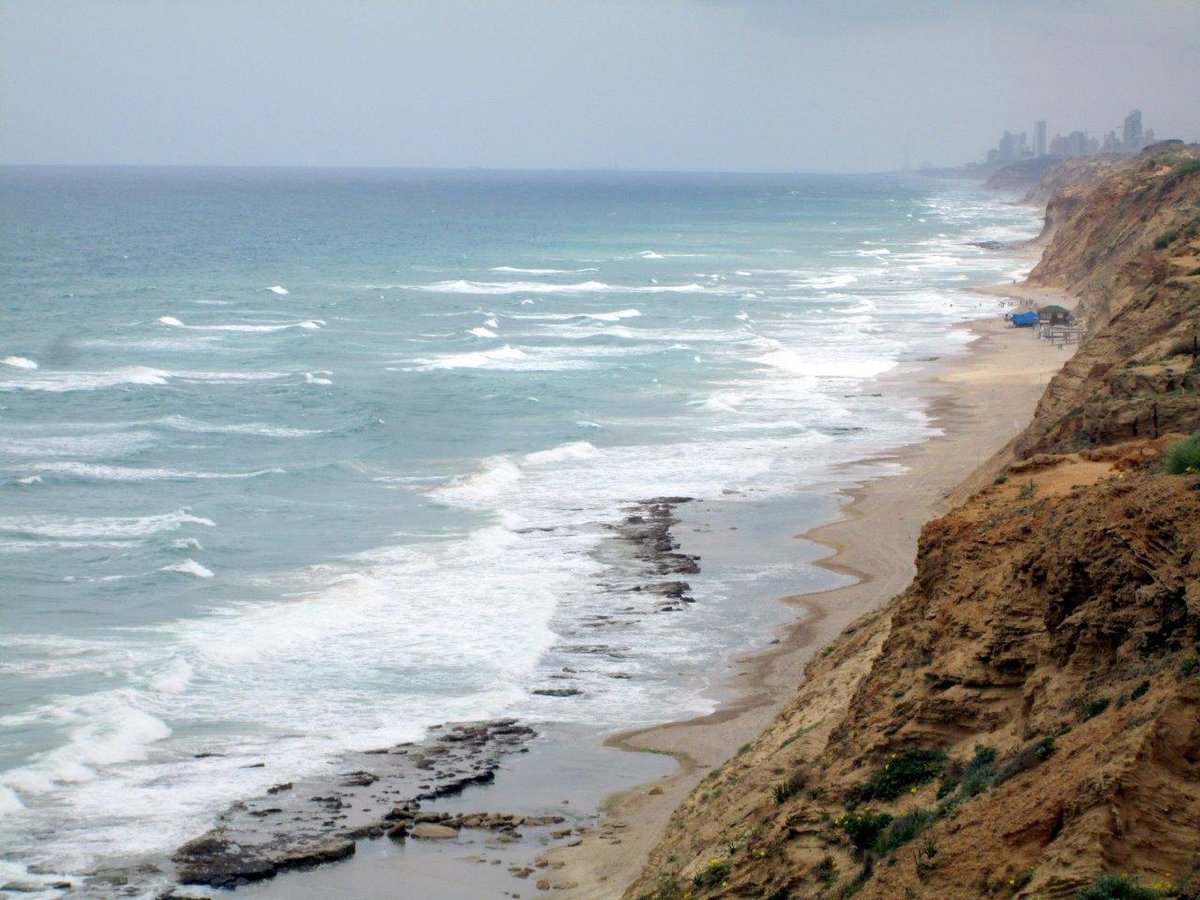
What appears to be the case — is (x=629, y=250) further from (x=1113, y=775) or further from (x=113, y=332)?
(x=1113, y=775)

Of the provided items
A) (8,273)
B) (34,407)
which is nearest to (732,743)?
(34,407)

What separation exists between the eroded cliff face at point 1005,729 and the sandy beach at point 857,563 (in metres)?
2.28

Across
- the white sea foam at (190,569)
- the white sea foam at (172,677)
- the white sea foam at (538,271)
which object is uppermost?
the white sea foam at (538,271)

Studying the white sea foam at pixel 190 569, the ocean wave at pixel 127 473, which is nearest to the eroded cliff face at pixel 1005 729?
the white sea foam at pixel 190 569

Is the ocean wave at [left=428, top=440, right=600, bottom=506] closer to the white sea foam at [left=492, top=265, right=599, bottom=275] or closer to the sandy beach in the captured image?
the sandy beach

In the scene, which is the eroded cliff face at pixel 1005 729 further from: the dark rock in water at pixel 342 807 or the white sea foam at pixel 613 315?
the white sea foam at pixel 613 315

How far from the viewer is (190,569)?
3444cm

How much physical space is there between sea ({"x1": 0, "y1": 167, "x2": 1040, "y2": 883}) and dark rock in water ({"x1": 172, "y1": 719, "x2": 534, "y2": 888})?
1.95 ft

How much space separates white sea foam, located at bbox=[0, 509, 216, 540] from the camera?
123ft

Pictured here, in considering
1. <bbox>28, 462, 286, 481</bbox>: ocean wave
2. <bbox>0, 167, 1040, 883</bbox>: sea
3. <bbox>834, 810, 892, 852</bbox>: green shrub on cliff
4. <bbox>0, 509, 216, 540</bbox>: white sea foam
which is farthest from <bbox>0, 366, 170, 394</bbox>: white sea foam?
<bbox>834, 810, 892, 852</bbox>: green shrub on cliff

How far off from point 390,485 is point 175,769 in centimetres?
2039

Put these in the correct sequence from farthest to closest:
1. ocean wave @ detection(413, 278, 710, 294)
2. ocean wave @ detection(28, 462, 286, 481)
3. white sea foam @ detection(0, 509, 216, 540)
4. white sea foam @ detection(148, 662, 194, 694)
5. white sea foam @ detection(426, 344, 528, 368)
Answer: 1. ocean wave @ detection(413, 278, 710, 294)
2. white sea foam @ detection(426, 344, 528, 368)
3. ocean wave @ detection(28, 462, 286, 481)
4. white sea foam @ detection(0, 509, 216, 540)
5. white sea foam @ detection(148, 662, 194, 694)

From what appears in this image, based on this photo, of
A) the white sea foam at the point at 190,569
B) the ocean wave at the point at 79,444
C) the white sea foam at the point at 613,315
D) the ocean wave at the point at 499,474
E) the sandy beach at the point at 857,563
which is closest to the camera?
the sandy beach at the point at 857,563

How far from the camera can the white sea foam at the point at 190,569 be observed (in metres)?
34.2
